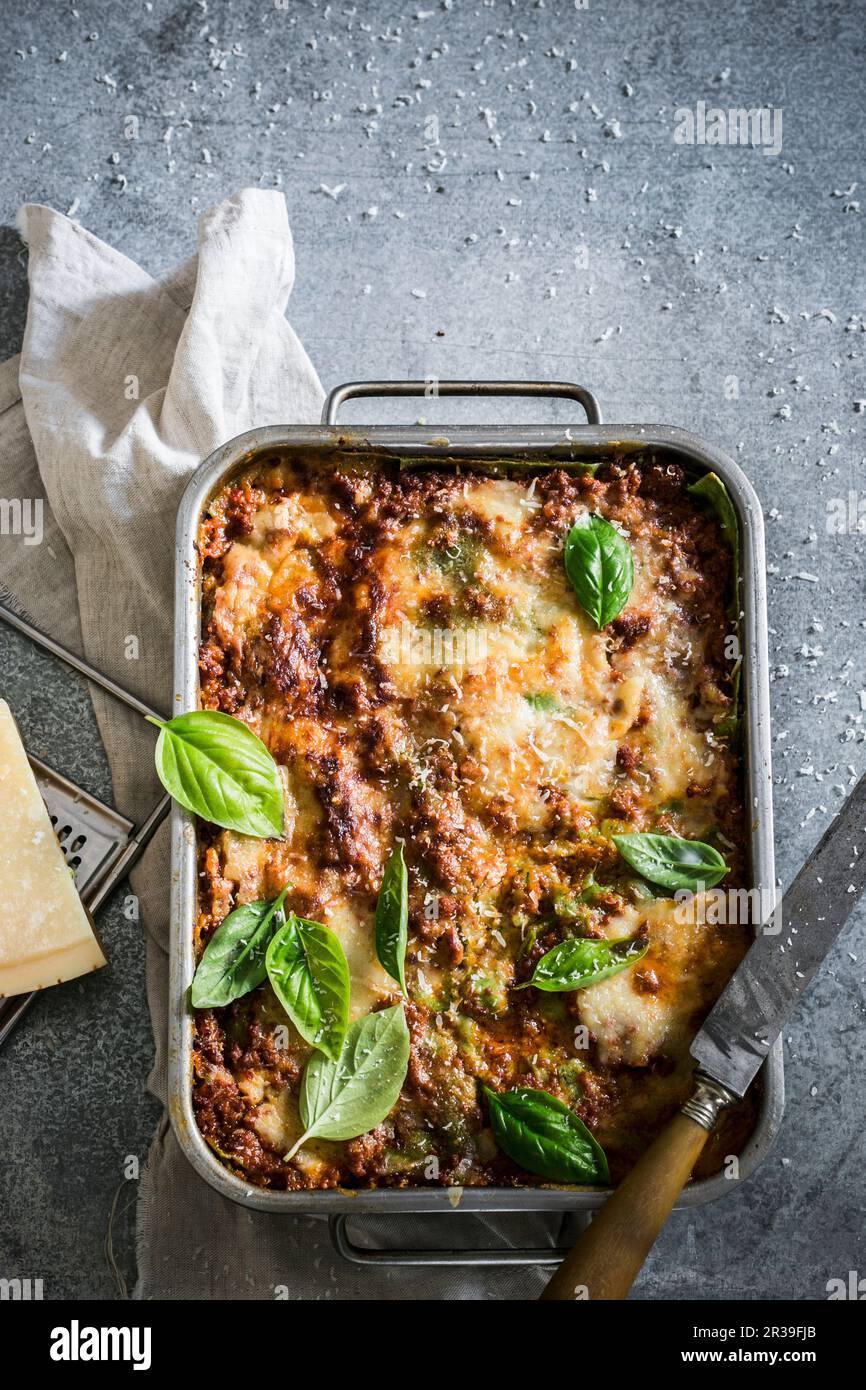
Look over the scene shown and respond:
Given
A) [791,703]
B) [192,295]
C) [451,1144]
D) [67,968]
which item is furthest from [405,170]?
[451,1144]

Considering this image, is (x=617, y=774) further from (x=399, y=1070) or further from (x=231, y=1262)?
(x=231, y=1262)

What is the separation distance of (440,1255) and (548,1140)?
1.36ft

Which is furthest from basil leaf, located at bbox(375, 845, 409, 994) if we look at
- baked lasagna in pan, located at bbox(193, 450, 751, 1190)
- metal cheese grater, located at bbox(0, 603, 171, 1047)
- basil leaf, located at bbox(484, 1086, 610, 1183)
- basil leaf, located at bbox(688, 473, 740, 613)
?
basil leaf, located at bbox(688, 473, 740, 613)

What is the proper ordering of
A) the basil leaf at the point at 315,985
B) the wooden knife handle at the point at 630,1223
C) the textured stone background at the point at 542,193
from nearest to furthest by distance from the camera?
the wooden knife handle at the point at 630,1223 → the basil leaf at the point at 315,985 → the textured stone background at the point at 542,193

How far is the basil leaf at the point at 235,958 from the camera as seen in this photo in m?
2.22

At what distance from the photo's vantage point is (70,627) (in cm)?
278

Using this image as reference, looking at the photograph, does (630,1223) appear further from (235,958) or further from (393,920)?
(235,958)

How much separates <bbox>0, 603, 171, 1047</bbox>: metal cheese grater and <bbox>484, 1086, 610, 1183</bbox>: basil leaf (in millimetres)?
1034

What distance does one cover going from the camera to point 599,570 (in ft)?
7.78

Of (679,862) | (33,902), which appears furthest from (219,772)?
(679,862)

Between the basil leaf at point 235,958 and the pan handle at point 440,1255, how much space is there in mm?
616

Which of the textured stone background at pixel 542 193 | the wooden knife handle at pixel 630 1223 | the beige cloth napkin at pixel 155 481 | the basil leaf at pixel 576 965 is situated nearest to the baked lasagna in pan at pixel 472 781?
the basil leaf at pixel 576 965

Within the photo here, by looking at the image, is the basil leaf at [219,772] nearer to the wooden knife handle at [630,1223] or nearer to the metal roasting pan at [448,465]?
the metal roasting pan at [448,465]
